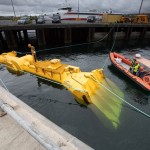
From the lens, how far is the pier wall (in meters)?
22.8

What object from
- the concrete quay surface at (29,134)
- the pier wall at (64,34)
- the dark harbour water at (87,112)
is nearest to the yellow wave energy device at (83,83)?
the dark harbour water at (87,112)

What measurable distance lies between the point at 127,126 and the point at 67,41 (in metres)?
20.5

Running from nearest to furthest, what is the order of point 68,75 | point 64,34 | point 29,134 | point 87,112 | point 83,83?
point 29,134
point 87,112
point 83,83
point 68,75
point 64,34

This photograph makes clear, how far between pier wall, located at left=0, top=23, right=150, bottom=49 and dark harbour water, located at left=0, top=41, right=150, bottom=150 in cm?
832

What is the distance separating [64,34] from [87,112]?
1908 centimetres

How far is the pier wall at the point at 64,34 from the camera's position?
74.8 ft

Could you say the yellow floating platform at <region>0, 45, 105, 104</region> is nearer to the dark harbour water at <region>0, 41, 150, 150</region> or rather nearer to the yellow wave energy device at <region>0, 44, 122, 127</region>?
the yellow wave energy device at <region>0, 44, 122, 127</region>

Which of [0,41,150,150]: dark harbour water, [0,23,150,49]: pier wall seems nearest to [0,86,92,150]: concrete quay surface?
[0,41,150,150]: dark harbour water

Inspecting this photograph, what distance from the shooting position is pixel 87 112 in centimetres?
892

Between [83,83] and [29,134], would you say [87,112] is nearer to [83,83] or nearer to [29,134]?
[83,83]

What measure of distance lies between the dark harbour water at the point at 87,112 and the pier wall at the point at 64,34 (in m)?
8.32

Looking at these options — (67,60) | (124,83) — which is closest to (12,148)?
(124,83)

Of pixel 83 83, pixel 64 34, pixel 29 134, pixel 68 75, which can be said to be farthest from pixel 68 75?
pixel 64 34

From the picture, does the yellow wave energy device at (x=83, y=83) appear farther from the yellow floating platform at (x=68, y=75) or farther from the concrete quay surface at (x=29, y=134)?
the concrete quay surface at (x=29, y=134)
